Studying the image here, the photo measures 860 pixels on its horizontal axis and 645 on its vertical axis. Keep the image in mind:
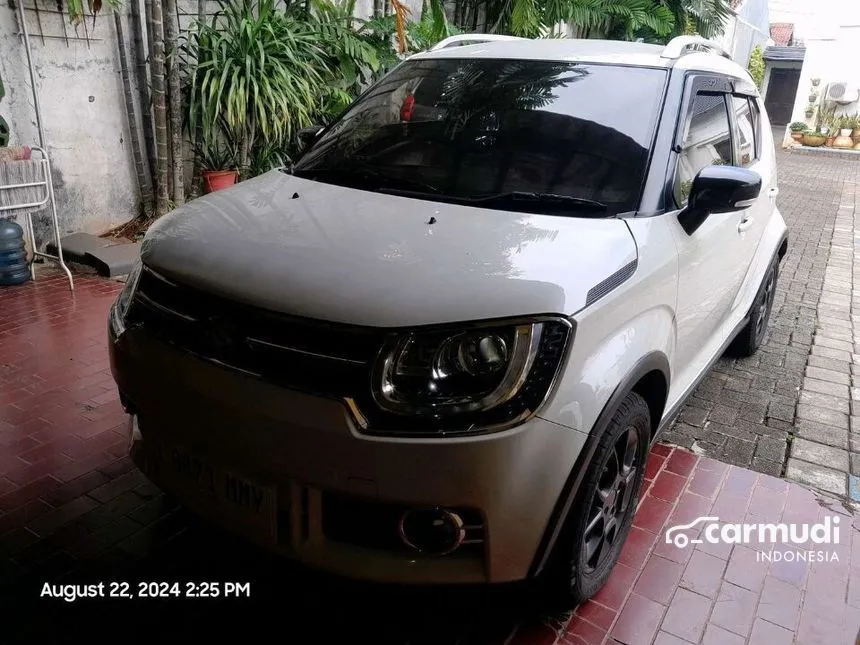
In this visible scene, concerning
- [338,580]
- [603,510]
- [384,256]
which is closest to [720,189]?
[603,510]

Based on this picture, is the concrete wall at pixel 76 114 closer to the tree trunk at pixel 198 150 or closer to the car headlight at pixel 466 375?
the tree trunk at pixel 198 150

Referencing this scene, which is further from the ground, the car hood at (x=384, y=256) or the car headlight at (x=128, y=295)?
the car hood at (x=384, y=256)

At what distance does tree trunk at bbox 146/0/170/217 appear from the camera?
554 cm

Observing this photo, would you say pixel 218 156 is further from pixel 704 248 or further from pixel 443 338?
pixel 443 338

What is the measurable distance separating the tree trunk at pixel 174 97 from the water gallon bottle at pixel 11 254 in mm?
1448

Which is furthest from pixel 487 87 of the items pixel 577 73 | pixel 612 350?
pixel 612 350

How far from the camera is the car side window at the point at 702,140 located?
267 cm

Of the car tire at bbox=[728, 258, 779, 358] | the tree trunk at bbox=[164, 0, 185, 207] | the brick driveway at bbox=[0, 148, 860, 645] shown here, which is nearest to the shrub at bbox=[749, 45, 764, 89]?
the car tire at bbox=[728, 258, 779, 358]

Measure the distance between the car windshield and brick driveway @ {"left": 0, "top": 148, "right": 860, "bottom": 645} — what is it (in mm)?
1325

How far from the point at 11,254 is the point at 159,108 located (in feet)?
5.70

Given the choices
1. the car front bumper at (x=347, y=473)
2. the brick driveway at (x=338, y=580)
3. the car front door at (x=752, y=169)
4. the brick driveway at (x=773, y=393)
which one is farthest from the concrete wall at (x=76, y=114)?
the brick driveway at (x=773, y=393)

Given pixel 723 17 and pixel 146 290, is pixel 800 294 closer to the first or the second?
pixel 146 290

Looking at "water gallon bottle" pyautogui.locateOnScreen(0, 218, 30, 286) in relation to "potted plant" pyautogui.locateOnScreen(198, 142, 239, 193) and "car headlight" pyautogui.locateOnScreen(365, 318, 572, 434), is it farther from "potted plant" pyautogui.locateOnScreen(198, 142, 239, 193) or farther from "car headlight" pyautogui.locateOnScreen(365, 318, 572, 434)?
"car headlight" pyautogui.locateOnScreen(365, 318, 572, 434)

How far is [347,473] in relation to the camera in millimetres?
1722
